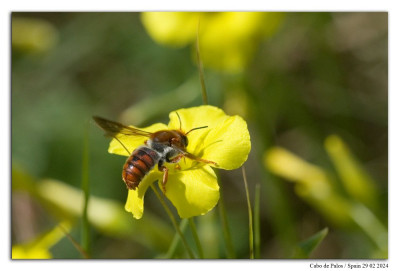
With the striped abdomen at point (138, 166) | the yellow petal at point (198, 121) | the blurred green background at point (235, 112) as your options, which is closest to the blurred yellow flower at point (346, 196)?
the blurred green background at point (235, 112)

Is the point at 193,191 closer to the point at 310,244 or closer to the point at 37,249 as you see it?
the point at 310,244

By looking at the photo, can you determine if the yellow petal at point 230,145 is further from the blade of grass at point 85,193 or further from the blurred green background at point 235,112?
the blurred green background at point 235,112

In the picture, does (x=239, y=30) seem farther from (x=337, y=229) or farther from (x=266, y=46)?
(x=337, y=229)

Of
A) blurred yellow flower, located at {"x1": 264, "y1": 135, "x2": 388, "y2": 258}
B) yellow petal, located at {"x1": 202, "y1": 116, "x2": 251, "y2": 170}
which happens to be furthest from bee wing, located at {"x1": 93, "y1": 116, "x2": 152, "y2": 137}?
blurred yellow flower, located at {"x1": 264, "y1": 135, "x2": 388, "y2": 258}

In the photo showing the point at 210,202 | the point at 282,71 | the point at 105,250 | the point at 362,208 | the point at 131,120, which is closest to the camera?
the point at 210,202

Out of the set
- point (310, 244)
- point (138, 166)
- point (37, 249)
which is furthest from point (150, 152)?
point (37, 249)
